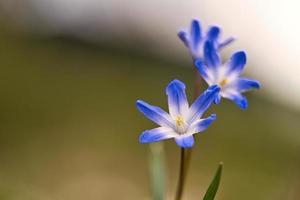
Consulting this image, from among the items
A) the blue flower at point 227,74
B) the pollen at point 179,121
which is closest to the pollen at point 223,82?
the blue flower at point 227,74

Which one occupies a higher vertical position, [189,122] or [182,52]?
[182,52]

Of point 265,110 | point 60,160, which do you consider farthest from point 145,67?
point 60,160

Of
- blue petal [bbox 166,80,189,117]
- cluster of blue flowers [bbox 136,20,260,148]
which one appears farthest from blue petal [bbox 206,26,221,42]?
blue petal [bbox 166,80,189,117]

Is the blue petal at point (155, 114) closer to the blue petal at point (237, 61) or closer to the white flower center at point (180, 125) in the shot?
the white flower center at point (180, 125)

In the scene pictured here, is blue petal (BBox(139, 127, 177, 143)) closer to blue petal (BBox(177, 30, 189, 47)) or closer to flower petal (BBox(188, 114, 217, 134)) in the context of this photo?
flower petal (BBox(188, 114, 217, 134))

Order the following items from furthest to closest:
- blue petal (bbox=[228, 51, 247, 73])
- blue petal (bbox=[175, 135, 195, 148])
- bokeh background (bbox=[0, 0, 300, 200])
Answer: bokeh background (bbox=[0, 0, 300, 200]) → blue petal (bbox=[228, 51, 247, 73]) → blue petal (bbox=[175, 135, 195, 148])

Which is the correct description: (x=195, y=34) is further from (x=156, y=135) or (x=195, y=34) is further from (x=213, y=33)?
(x=156, y=135)

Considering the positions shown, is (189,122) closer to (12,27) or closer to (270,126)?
(270,126)
